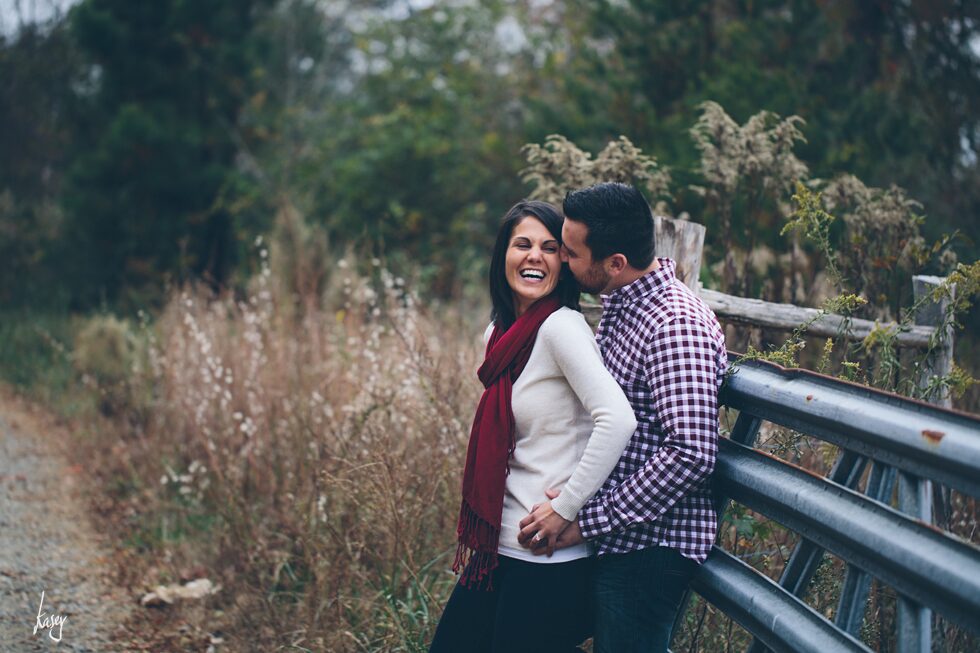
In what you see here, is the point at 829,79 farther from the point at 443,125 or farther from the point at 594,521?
the point at 594,521

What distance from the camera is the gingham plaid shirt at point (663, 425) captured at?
86.7 inches

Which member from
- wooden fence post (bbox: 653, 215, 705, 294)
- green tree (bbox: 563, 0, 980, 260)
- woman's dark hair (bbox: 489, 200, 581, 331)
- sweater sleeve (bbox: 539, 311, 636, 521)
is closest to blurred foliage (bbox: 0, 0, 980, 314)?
green tree (bbox: 563, 0, 980, 260)

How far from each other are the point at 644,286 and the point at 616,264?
103mm

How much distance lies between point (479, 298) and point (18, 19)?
45.0 ft

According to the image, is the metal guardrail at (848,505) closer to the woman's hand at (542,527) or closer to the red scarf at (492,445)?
the woman's hand at (542,527)

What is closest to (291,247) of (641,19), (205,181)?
(205,181)

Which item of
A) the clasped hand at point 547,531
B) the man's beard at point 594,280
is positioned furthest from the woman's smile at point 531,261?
the clasped hand at point 547,531

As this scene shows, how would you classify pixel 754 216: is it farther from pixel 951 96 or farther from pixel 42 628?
pixel 951 96

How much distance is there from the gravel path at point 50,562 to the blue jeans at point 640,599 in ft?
8.91

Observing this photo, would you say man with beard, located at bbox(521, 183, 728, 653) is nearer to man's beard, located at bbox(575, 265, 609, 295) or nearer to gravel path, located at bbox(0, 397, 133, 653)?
man's beard, located at bbox(575, 265, 609, 295)

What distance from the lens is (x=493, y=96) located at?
15406 mm

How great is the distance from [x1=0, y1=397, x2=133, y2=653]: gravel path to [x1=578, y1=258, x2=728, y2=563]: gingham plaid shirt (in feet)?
9.30

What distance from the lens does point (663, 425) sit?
7.34ft

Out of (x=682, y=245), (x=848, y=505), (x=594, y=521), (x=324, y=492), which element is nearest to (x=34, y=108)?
(x=324, y=492)
